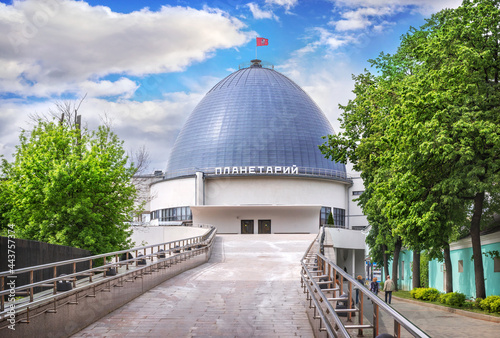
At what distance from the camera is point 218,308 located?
13.9m

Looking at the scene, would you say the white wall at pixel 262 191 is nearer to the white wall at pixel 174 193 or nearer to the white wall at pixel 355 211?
the white wall at pixel 174 193

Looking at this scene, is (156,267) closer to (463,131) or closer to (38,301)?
(38,301)

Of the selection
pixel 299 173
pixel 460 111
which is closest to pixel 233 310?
pixel 460 111

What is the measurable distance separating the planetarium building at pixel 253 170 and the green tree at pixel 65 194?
33110 mm

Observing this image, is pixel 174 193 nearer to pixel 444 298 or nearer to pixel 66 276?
pixel 444 298

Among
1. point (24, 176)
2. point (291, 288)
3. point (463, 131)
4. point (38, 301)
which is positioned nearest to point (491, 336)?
point (291, 288)

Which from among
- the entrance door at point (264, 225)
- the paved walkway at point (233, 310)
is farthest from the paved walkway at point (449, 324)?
the entrance door at point (264, 225)

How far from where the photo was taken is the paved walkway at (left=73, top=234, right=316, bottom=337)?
442 inches

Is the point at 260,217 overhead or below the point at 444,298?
overhead

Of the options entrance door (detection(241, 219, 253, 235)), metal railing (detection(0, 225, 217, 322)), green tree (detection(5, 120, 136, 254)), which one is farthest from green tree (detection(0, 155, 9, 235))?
entrance door (detection(241, 219, 253, 235))

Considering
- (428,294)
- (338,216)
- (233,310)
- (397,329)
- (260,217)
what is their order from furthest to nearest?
1. (338,216)
2. (260,217)
3. (428,294)
4. (233,310)
5. (397,329)

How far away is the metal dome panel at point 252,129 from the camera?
6794 cm

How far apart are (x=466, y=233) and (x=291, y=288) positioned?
17.0 meters

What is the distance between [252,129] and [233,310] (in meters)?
56.6
